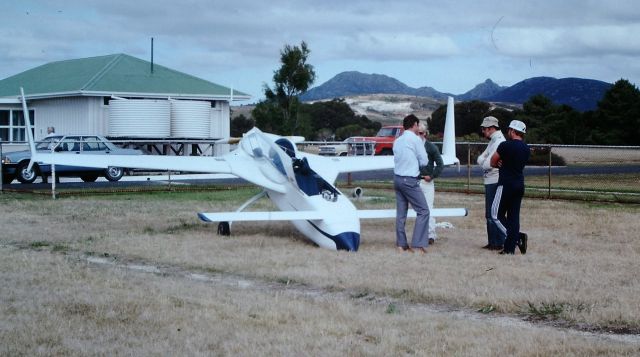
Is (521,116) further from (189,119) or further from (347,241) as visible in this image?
(347,241)

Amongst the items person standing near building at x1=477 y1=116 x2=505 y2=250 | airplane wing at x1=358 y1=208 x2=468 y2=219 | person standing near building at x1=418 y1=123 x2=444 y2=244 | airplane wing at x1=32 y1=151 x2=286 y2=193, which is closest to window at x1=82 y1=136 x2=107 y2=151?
Answer: airplane wing at x1=32 y1=151 x2=286 y2=193

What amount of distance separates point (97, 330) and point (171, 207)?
1214 centimetres

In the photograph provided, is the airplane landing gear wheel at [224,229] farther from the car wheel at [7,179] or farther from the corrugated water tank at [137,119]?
the corrugated water tank at [137,119]

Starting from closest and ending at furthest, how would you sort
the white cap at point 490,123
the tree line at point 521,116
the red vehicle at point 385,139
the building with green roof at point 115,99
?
the white cap at point 490,123 < the building with green roof at point 115,99 < the red vehicle at point 385,139 < the tree line at point 521,116

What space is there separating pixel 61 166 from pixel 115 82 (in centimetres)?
1246

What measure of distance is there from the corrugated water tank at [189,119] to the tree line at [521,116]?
9.38m

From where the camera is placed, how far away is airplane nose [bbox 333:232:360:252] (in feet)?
41.4

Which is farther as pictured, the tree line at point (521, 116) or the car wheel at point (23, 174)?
the tree line at point (521, 116)

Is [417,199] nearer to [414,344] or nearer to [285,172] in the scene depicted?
[285,172]

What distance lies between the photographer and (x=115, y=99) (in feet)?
128

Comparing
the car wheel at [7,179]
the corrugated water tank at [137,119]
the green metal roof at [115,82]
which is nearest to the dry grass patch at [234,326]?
the car wheel at [7,179]

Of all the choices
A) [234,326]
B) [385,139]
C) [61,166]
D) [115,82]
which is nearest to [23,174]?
[61,166]

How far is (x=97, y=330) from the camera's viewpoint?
7.50 metres

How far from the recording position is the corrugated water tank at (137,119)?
37.7 meters
